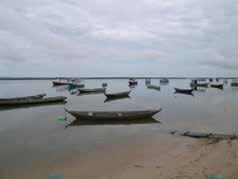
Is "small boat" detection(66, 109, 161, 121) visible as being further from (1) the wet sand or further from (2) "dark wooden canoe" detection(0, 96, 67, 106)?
(2) "dark wooden canoe" detection(0, 96, 67, 106)

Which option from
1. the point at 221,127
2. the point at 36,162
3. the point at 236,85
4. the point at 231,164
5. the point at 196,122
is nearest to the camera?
the point at 231,164

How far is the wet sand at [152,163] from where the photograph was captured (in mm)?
9352

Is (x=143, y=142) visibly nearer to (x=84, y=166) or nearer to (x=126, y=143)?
(x=126, y=143)

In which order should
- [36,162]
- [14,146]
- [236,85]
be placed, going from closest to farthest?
[36,162] → [14,146] → [236,85]

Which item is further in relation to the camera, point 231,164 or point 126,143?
point 126,143

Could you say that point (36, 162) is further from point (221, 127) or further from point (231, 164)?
point (221, 127)

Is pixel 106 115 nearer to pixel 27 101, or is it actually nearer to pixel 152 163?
pixel 152 163

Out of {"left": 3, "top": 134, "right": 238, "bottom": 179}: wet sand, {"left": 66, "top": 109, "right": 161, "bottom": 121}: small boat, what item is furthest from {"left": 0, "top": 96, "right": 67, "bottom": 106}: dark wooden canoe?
{"left": 3, "top": 134, "right": 238, "bottom": 179}: wet sand

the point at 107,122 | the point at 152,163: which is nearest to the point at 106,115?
the point at 107,122

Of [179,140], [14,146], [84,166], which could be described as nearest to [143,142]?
[179,140]

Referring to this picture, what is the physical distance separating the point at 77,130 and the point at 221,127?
10.3 metres

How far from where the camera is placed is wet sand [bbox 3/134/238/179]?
30.7 ft

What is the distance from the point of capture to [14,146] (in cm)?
1413

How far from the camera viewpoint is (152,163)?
1078 centimetres
